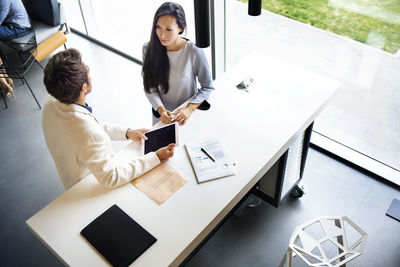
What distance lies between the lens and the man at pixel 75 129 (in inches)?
75.1

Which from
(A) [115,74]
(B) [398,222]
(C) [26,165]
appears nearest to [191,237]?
(B) [398,222]

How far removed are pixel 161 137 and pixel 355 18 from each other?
62.3 inches

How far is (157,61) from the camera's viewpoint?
8.21ft

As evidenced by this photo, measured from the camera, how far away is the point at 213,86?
8.57 ft

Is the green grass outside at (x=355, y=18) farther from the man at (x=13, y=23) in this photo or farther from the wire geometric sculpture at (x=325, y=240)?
the man at (x=13, y=23)

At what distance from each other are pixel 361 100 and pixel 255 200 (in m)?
1.15

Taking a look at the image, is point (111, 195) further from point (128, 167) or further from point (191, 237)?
point (191, 237)

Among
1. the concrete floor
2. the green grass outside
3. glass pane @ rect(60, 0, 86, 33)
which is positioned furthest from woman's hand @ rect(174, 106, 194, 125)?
glass pane @ rect(60, 0, 86, 33)

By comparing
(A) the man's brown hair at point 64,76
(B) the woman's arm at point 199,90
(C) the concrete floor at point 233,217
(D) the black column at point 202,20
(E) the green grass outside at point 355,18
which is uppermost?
(D) the black column at point 202,20

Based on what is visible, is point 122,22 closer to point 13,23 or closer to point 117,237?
point 13,23

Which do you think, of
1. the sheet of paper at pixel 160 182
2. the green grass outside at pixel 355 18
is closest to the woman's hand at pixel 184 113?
the sheet of paper at pixel 160 182

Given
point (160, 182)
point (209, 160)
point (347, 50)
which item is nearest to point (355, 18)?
point (347, 50)

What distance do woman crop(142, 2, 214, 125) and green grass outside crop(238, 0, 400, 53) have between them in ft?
3.25

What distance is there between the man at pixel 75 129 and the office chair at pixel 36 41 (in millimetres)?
2052
